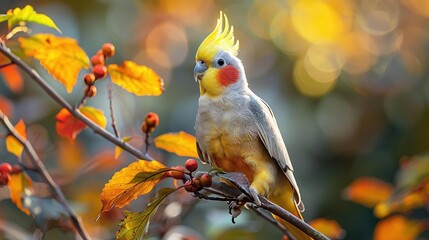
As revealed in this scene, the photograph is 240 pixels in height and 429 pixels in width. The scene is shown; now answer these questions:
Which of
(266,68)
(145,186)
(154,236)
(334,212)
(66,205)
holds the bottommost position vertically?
(334,212)

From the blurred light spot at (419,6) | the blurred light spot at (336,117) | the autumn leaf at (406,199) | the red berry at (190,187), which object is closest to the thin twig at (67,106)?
the red berry at (190,187)

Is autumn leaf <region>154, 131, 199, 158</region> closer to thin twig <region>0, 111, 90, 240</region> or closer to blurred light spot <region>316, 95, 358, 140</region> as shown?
thin twig <region>0, 111, 90, 240</region>

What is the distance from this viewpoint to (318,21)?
503 centimetres

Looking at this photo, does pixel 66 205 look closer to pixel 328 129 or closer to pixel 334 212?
pixel 334 212

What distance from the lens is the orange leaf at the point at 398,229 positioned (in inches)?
108

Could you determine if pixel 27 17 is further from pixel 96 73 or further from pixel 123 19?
pixel 123 19

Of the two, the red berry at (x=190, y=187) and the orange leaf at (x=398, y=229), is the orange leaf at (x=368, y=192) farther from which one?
the red berry at (x=190, y=187)

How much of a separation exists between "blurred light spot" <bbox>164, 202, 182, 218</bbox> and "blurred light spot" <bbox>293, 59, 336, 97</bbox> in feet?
8.17

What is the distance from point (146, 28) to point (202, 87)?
3429 millimetres

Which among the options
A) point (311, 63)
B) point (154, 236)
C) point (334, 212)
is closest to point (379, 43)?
point (311, 63)

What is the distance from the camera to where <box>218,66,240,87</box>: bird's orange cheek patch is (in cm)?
224

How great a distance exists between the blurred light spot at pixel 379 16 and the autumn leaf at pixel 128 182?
3.65m

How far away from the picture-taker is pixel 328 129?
4918 mm

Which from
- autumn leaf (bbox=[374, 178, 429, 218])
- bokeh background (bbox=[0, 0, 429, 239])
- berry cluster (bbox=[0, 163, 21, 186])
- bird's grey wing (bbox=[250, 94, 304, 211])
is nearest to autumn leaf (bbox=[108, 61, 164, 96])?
bird's grey wing (bbox=[250, 94, 304, 211])
